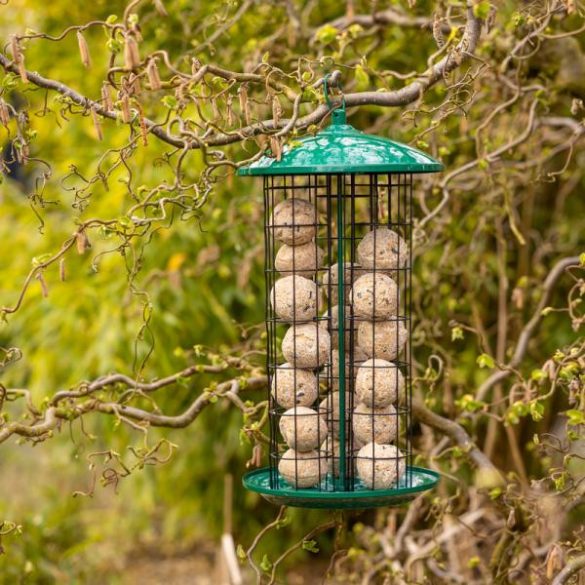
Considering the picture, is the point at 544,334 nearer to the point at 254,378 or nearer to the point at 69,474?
the point at 254,378

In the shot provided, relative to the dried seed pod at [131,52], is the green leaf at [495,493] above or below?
below

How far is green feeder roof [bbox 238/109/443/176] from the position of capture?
234 cm

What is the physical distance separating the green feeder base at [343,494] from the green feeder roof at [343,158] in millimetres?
716

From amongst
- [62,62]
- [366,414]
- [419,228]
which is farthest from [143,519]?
[366,414]

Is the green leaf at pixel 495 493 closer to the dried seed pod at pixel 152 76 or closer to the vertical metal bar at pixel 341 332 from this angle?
the vertical metal bar at pixel 341 332

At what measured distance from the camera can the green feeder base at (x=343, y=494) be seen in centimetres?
243

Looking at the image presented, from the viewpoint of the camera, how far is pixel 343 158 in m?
2.36

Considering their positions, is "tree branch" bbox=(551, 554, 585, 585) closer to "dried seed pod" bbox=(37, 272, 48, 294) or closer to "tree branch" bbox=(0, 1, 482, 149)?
"tree branch" bbox=(0, 1, 482, 149)

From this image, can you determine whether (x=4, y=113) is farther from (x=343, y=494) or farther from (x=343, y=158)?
(x=343, y=494)

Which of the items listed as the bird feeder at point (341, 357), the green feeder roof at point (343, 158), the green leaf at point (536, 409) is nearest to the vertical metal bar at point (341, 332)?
the bird feeder at point (341, 357)

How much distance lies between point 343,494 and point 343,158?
0.74 m

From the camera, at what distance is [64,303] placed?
5426 millimetres

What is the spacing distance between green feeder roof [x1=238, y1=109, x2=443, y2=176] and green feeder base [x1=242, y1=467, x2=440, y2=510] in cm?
72

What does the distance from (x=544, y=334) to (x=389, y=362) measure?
2.83m
